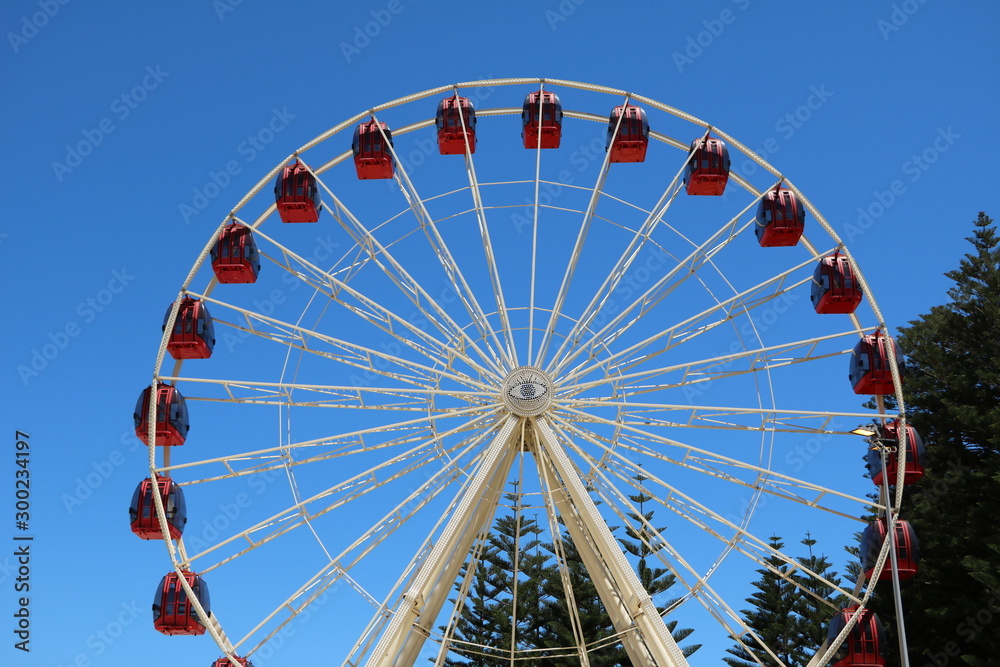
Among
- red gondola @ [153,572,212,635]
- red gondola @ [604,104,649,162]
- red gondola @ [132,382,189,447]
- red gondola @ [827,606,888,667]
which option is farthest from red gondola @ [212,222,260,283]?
red gondola @ [827,606,888,667]

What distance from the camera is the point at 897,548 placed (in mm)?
19281

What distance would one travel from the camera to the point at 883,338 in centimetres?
2055

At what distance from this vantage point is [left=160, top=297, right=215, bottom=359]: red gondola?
20.8m

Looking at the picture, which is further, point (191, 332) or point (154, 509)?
point (191, 332)

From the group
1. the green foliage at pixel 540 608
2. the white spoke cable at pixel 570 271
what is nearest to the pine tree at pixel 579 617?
the green foliage at pixel 540 608

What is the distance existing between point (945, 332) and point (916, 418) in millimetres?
2565

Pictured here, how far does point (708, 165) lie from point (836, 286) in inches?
132

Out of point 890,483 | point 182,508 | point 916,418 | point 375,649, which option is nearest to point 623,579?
point 375,649

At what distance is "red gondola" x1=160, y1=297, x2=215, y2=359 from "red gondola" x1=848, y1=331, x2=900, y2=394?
460 inches

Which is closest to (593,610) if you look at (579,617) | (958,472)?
(579,617)

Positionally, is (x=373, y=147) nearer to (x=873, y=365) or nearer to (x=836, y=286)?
(x=836, y=286)

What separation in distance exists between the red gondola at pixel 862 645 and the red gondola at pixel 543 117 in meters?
10.4

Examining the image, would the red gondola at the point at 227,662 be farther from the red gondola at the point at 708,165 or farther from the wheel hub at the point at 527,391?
the red gondola at the point at 708,165

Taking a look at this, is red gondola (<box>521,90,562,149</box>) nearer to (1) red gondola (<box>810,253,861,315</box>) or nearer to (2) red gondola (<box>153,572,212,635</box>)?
(1) red gondola (<box>810,253,861,315</box>)
